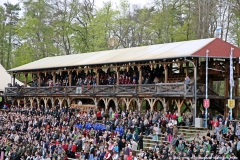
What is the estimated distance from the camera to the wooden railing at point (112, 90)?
100 feet

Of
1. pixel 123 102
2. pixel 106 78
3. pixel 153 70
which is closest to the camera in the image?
pixel 153 70

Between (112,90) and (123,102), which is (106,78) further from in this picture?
(123,102)

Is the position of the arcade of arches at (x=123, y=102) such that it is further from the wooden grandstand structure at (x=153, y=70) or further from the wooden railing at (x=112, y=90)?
the wooden railing at (x=112, y=90)

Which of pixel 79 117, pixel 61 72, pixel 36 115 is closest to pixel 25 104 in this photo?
pixel 61 72

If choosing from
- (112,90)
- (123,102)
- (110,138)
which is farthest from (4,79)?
(110,138)

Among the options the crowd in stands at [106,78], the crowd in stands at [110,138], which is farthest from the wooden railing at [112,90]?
the crowd in stands at [110,138]

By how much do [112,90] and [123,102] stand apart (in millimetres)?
4812

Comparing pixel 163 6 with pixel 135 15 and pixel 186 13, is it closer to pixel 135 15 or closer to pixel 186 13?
pixel 186 13

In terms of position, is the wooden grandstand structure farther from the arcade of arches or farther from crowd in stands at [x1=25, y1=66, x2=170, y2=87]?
crowd in stands at [x1=25, y1=66, x2=170, y2=87]

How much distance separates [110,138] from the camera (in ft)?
89.6

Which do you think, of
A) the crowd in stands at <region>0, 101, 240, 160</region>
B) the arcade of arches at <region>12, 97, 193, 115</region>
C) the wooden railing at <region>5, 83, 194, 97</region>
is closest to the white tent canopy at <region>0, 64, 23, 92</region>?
the wooden railing at <region>5, 83, 194, 97</region>

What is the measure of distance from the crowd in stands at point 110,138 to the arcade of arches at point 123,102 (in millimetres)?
1542

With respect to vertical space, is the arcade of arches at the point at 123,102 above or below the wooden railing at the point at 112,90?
below

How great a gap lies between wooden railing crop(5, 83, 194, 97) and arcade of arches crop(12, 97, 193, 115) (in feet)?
2.08
